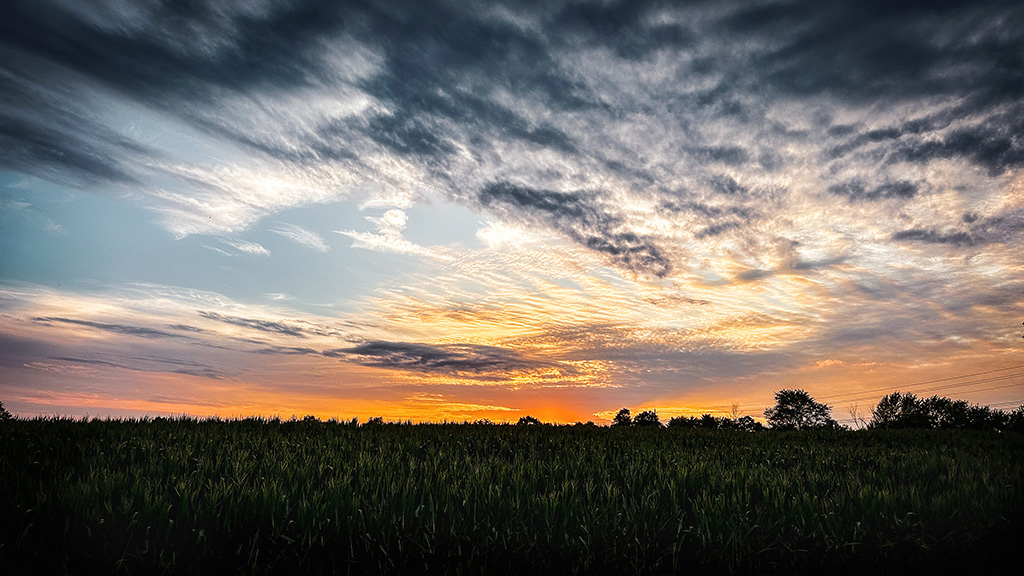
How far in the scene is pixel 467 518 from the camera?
5.59 meters

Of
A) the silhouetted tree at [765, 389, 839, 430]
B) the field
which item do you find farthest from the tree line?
the field

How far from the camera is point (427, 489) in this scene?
6336 millimetres

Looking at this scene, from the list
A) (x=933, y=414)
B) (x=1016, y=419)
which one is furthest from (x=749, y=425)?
(x=933, y=414)

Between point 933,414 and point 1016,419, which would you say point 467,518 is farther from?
point 933,414

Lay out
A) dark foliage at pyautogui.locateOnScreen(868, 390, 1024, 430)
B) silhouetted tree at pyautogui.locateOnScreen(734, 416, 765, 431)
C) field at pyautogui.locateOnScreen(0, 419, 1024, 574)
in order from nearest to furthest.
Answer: field at pyautogui.locateOnScreen(0, 419, 1024, 574) → silhouetted tree at pyautogui.locateOnScreen(734, 416, 765, 431) → dark foliage at pyautogui.locateOnScreen(868, 390, 1024, 430)

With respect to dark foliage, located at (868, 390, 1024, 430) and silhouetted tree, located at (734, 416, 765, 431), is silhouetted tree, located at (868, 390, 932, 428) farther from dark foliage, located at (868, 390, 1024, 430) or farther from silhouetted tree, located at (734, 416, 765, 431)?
silhouetted tree, located at (734, 416, 765, 431)

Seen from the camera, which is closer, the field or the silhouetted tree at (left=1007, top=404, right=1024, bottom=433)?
the field

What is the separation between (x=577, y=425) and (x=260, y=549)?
55.1 feet

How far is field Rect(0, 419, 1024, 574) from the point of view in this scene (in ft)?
16.0

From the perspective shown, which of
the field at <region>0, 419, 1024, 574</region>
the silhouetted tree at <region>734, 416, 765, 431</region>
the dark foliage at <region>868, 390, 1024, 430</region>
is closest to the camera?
the field at <region>0, 419, 1024, 574</region>

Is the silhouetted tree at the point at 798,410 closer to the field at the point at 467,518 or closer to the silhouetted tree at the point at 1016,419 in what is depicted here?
the silhouetted tree at the point at 1016,419

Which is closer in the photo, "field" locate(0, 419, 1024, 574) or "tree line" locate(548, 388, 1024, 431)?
"field" locate(0, 419, 1024, 574)

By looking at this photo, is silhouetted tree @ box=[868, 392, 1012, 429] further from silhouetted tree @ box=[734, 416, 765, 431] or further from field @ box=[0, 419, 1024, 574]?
field @ box=[0, 419, 1024, 574]

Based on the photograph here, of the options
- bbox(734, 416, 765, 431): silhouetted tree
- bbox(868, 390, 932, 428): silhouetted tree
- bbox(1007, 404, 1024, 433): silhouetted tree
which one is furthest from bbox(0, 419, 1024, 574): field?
bbox(868, 390, 932, 428): silhouetted tree
